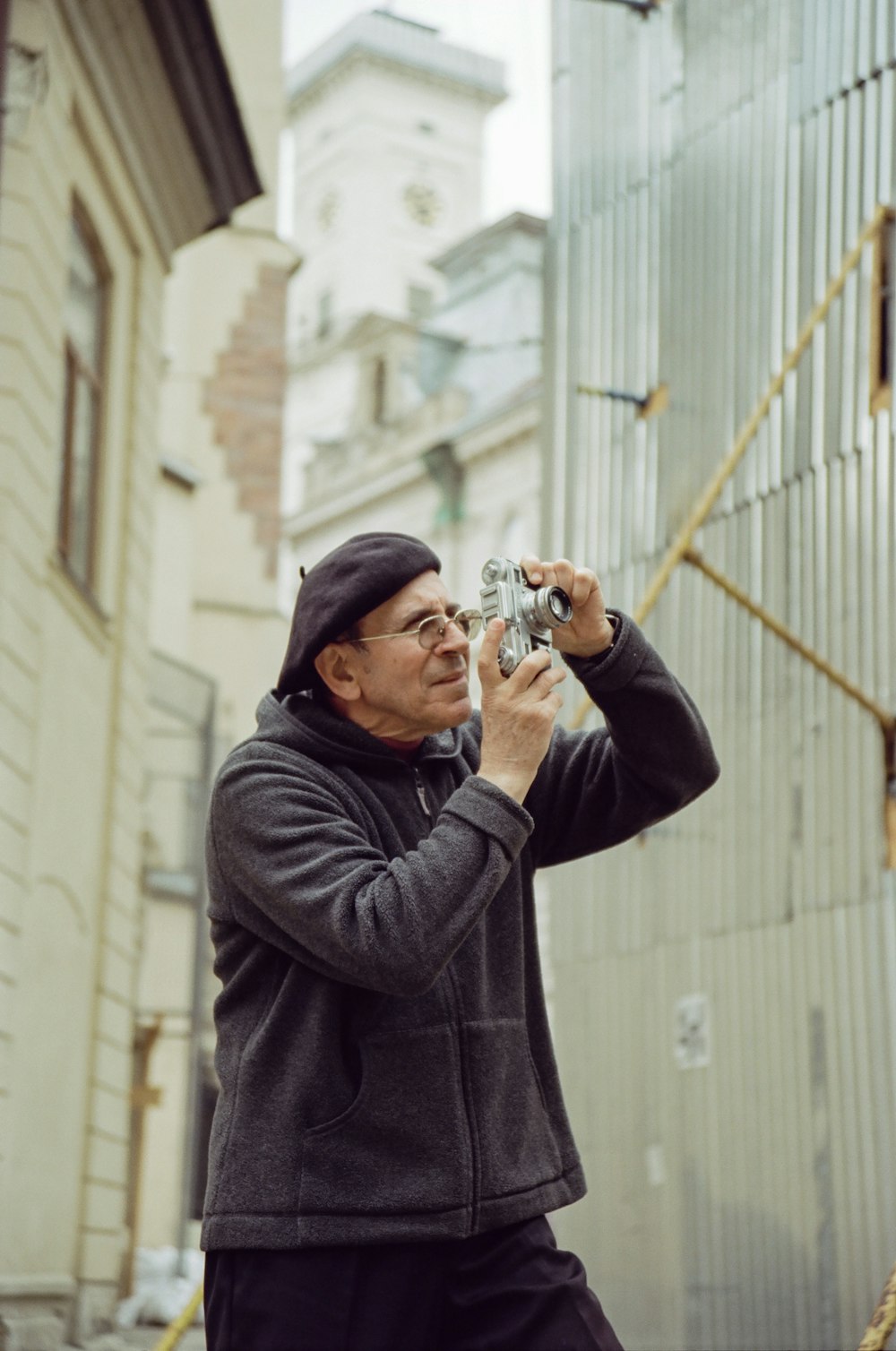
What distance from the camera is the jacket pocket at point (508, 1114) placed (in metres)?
2.80

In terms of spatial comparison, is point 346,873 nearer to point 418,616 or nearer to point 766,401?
point 418,616

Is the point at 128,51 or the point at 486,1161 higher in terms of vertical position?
the point at 128,51

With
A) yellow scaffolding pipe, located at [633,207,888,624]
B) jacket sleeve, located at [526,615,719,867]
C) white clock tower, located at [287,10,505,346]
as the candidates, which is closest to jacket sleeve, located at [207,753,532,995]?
jacket sleeve, located at [526,615,719,867]

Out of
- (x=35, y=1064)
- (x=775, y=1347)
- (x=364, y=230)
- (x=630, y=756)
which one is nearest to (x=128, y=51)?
(x=35, y=1064)

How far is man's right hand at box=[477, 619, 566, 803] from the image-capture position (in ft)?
9.39

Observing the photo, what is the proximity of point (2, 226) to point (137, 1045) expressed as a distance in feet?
28.5

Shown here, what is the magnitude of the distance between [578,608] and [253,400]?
59.2 ft

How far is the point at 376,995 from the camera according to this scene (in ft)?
9.32

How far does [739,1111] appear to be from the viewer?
799cm

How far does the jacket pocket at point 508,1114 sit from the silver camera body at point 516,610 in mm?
559

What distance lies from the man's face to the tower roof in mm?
62015

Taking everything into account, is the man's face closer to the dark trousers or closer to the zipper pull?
the zipper pull

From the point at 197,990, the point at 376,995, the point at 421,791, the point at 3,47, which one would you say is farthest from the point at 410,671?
the point at 197,990

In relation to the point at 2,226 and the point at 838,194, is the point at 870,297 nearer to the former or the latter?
the point at 838,194
